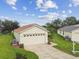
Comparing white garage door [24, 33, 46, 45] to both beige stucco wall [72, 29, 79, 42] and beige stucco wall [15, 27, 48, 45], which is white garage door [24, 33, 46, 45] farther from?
beige stucco wall [72, 29, 79, 42]

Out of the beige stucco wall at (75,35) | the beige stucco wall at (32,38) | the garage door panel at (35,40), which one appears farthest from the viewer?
the beige stucco wall at (75,35)

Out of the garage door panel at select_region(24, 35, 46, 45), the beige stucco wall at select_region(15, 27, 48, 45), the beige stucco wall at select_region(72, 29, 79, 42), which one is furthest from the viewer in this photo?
the beige stucco wall at select_region(72, 29, 79, 42)

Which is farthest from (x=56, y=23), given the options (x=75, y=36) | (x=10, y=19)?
(x=75, y=36)

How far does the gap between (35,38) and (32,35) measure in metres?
0.85

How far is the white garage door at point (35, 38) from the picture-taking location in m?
31.3

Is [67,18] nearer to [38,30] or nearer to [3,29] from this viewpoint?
[3,29]

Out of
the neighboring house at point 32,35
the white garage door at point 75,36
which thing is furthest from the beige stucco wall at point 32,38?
the white garage door at point 75,36

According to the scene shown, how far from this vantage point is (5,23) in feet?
226

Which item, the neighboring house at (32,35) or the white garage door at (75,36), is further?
the white garage door at (75,36)

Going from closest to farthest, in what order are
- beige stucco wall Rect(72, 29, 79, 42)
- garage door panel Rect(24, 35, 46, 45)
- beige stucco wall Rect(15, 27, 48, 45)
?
1. beige stucco wall Rect(15, 27, 48, 45)
2. garage door panel Rect(24, 35, 46, 45)
3. beige stucco wall Rect(72, 29, 79, 42)

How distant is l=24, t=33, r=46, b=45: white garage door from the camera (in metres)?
31.3

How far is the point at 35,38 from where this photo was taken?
31.8 meters

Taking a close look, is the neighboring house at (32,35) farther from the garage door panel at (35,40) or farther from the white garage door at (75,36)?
the white garage door at (75,36)

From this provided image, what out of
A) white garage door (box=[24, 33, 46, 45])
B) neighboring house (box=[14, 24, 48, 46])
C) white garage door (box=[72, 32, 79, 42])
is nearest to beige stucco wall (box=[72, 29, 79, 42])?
white garage door (box=[72, 32, 79, 42])
